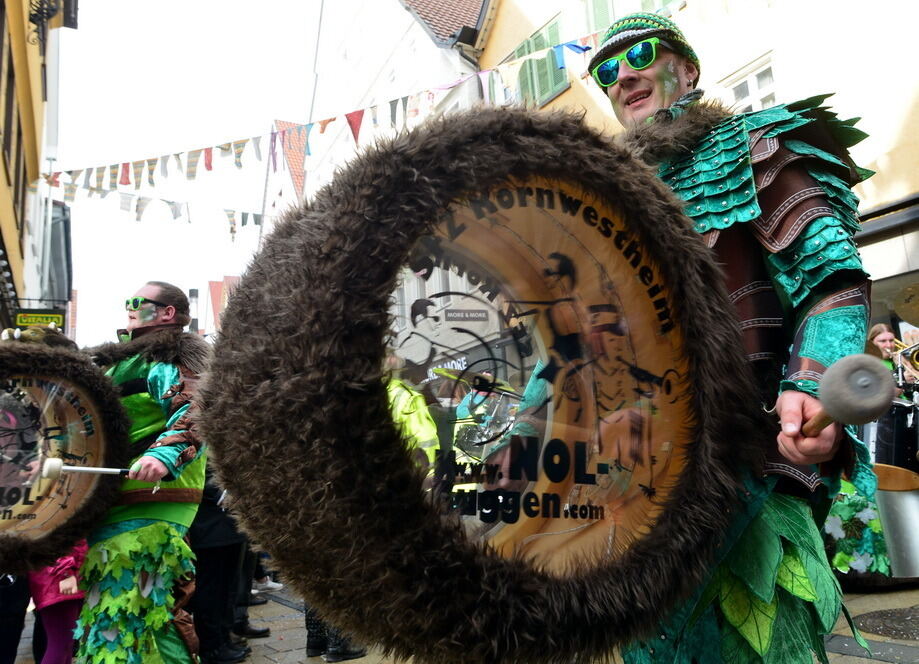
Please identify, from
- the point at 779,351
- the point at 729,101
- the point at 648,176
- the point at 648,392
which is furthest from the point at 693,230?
the point at 729,101

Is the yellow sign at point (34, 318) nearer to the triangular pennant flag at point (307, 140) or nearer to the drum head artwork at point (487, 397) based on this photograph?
the triangular pennant flag at point (307, 140)

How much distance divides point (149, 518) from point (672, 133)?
2.56 metres

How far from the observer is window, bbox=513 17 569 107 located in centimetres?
1103

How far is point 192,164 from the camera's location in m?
9.20

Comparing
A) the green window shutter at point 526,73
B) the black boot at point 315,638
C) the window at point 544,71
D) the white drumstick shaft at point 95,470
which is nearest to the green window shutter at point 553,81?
the window at point 544,71

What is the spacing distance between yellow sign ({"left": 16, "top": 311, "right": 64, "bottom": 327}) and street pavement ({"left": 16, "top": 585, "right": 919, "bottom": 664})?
17.3ft

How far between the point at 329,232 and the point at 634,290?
520mm

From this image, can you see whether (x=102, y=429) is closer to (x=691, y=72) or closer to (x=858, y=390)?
(x=691, y=72)

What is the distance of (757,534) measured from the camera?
1364 mm

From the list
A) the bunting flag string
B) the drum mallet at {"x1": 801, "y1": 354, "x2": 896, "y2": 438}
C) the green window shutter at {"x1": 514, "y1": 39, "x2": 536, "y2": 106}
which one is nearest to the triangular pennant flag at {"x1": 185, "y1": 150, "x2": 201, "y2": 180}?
the bunting flag string

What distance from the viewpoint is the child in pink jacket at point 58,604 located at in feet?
10.9

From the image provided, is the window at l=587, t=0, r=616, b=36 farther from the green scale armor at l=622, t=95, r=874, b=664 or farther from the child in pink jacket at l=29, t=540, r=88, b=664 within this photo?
the green scale armor at l=622, t=95, r=874, b=664

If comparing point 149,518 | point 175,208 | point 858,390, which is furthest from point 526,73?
point 858,390

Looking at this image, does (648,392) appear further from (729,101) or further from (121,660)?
(729,101)
